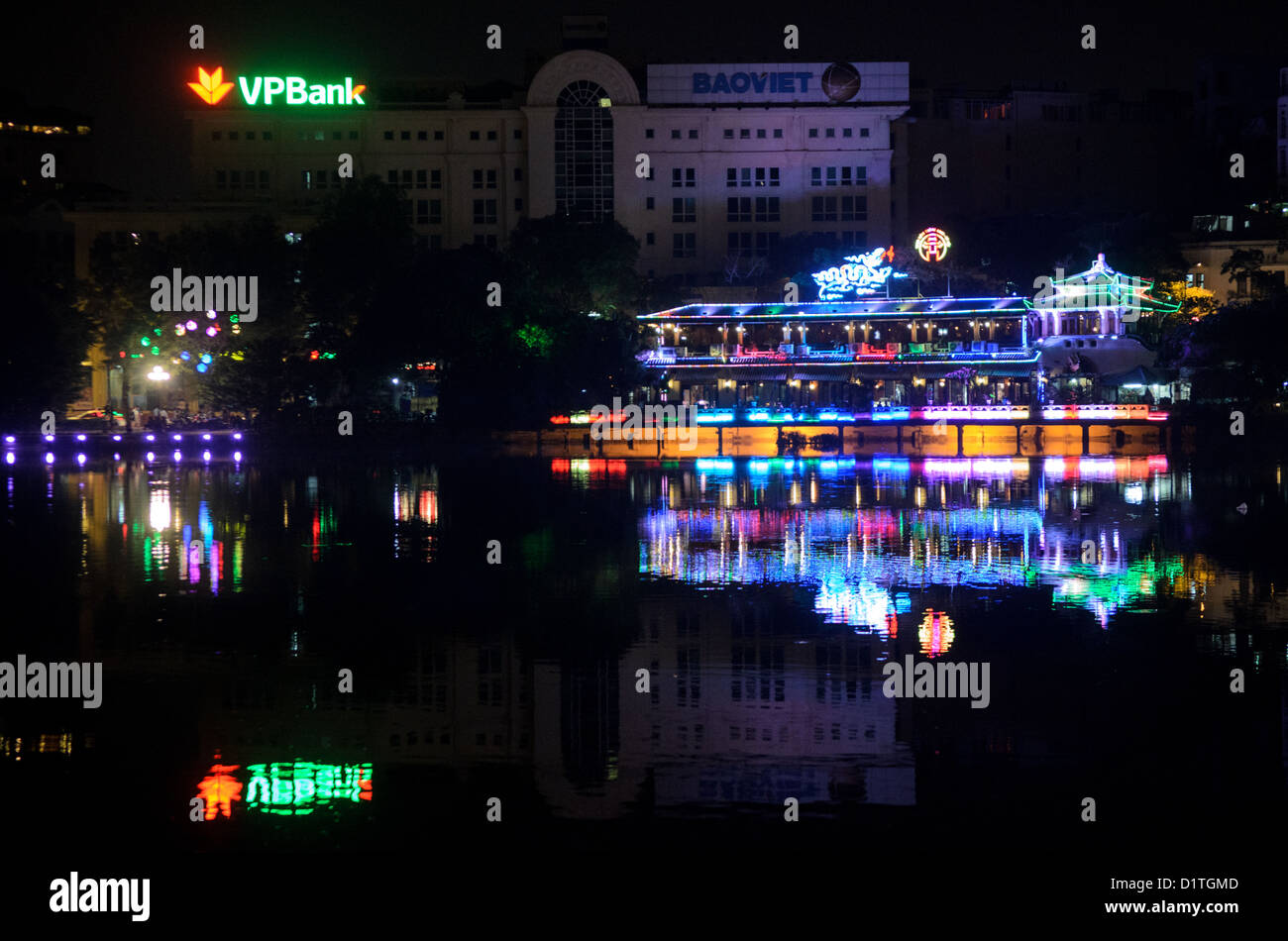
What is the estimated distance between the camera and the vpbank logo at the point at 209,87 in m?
135

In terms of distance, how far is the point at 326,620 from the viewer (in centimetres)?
2864

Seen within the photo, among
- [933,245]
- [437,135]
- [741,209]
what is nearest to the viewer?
[933,245]

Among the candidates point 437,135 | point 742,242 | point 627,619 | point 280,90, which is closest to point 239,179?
point 280,90

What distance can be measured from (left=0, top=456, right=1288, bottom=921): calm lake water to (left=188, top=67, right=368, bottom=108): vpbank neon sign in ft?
303

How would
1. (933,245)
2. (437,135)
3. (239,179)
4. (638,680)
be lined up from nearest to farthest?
(638,680), (933,245), (239,179), (437,135)

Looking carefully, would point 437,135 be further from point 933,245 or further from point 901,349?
point 901,349

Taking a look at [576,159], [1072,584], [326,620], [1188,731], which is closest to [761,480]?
[1072,584]

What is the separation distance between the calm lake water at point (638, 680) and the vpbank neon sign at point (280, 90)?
3642 inches

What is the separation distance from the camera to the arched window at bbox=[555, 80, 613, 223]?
134 metres

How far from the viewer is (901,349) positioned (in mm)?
102750

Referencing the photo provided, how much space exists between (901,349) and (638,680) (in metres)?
82.1

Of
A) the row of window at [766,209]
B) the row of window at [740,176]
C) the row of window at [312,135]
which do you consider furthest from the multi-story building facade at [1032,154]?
the row of window at [312,135]

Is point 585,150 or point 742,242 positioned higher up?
point 585,150

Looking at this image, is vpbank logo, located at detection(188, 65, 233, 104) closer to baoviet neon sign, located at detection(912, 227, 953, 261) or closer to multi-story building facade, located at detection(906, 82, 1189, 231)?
multi-story building facade, located at detection(906, 82, 1189, 231)
